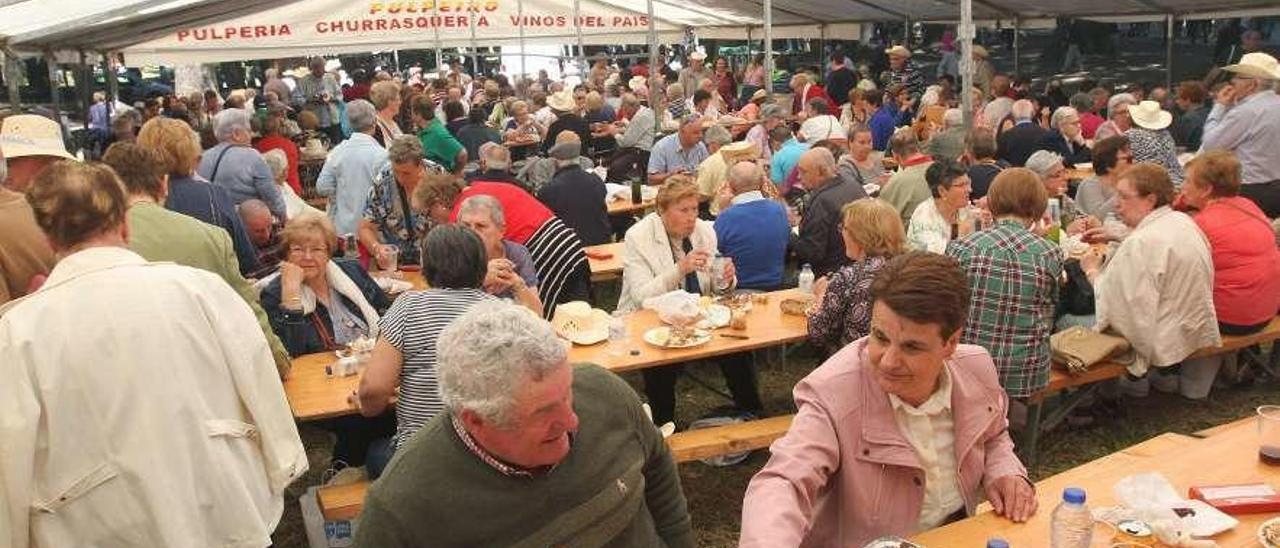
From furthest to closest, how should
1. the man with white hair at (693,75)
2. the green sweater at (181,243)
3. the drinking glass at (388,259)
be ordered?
1. the man with white hair at (693,75)
2. the drinking glass at (388,259)
3. the green sweater at (181,243)

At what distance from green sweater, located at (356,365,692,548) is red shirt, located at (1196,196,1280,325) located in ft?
12.4

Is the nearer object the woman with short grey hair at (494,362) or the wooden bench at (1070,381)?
the woman with short grey hair at (494,362)

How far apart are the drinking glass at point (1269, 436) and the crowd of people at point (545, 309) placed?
2.18 feet

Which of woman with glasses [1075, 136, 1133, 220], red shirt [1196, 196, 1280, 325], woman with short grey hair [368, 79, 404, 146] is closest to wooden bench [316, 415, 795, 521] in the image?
red shirt [1196, 196, 1280, 325]

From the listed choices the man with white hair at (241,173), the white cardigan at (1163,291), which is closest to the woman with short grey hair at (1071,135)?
the white cardigan at (1163,291)

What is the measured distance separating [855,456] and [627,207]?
5.61 metres

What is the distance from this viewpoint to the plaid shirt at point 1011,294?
4117 millimetres

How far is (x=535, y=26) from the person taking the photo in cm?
1598

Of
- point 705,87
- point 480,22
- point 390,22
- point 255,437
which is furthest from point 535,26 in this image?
point 255,437

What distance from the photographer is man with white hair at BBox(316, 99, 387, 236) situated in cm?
661

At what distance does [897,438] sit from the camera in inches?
92.0

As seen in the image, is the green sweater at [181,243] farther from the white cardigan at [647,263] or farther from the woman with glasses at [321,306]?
the white cardigan at [647,263]

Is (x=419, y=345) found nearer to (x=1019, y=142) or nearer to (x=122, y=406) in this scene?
(x=122, y=406)

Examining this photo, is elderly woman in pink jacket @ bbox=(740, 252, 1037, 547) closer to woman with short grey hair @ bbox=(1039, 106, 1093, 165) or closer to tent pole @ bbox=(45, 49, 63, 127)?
woman with short grey hair @ bbox=(1039, 106, 1093, 165)
